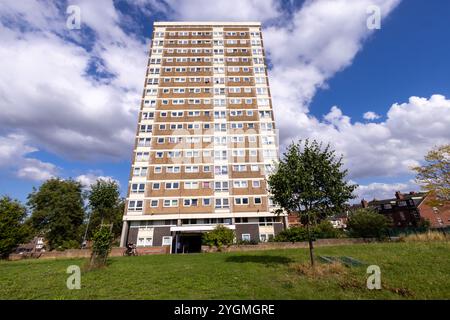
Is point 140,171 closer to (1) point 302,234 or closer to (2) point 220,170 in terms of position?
(2) point 220,170

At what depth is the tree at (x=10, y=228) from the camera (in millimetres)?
28688

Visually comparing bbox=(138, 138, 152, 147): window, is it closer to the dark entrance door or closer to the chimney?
the dark entrance door

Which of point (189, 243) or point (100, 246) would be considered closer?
point (100, 246)

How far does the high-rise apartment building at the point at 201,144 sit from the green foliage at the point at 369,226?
38.6 ft

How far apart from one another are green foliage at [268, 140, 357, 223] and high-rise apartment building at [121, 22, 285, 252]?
86.1 feet

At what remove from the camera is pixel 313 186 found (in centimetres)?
1322

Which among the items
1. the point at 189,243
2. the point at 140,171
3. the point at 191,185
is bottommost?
the point at 189,243

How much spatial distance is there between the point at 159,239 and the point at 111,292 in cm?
3059

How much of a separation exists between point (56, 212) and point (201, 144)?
3210cm

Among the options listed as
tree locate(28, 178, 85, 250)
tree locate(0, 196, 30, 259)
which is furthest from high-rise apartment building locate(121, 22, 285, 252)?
tree locate(28, 178, 85, 250)

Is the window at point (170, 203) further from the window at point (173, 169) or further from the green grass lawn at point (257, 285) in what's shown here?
the green grass lawn at point (257, 285)

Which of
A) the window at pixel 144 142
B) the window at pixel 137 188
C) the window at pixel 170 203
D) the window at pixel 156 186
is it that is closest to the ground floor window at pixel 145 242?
the window at pixel 170 203

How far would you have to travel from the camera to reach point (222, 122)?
45500 mm

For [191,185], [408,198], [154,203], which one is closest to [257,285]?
[191,185]
